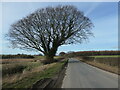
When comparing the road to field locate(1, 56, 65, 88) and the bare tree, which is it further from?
the bare tree

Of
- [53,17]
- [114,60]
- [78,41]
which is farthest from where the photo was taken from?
[78,41]

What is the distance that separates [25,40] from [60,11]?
1050 cm

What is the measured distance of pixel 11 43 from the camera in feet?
144

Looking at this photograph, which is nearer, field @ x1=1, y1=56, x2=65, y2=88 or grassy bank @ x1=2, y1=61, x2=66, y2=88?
grassy bank @ x1=2, y1=61, x2=66, y2=88

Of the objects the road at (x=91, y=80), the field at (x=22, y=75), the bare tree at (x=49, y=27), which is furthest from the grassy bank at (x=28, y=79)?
the bare tree at (x=49, y=27)

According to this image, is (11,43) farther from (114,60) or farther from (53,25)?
(114,60)

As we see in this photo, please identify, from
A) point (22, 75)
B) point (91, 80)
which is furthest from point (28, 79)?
point (91, 80)

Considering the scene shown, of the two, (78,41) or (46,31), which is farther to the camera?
(78,41)

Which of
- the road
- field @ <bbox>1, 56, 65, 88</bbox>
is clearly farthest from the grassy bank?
the road

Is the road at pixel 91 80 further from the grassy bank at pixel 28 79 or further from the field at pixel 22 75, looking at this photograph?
the field at pixel 22 75

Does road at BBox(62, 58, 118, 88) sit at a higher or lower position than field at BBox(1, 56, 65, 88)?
higher

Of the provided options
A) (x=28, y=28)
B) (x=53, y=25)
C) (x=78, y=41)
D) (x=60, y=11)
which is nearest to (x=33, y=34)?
(x=28, y=28)

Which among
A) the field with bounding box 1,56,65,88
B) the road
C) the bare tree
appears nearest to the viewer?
the road

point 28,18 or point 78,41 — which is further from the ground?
point 28,18
